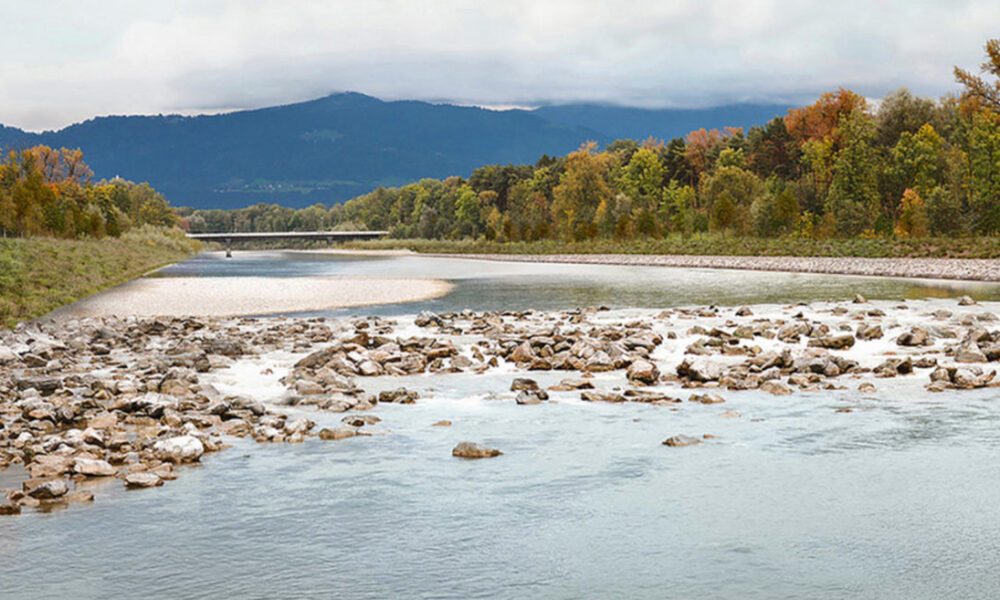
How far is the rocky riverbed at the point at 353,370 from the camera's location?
14.7 meters

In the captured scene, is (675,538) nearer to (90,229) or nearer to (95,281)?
(95,281)

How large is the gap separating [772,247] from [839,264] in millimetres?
19228

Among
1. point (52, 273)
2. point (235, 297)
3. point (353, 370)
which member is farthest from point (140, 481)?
point (52, 273)

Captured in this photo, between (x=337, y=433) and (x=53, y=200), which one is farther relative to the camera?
(x=53, y=200)

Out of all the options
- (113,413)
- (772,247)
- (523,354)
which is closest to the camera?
(113,413)

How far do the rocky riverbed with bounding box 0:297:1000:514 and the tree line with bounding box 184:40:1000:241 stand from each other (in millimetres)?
57807

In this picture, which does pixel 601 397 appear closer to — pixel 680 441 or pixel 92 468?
pixel 680 441

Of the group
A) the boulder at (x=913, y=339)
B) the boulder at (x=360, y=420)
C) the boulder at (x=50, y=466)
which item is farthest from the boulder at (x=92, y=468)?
the boulder at (x=913, y=339)

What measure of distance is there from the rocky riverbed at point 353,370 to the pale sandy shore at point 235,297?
23.5 ft

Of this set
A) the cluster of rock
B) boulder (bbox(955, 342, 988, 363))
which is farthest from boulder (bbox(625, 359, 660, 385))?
the cluster of rock

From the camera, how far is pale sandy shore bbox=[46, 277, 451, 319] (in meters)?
41.5

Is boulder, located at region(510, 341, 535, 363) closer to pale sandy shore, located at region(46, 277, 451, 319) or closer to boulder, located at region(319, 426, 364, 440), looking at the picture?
boulder, located at region(319, 426, 364, 440)

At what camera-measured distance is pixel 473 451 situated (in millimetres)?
14531

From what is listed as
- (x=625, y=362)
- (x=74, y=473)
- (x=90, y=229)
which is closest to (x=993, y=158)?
(x=625, y=362)
